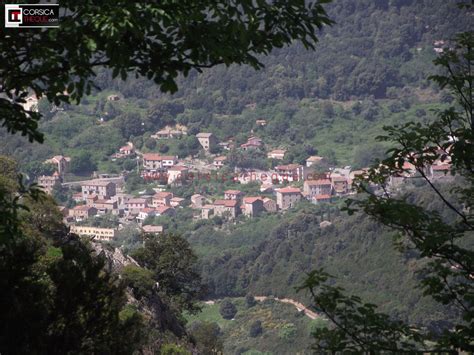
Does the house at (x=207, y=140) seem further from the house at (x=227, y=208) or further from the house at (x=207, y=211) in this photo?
the house at (x=227, y=208)

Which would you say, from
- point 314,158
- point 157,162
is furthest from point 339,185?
point 157,162

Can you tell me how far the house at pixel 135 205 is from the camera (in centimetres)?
6374

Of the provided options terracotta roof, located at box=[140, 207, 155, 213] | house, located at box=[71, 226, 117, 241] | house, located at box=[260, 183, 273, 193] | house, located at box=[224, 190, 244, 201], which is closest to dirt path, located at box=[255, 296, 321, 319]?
house, located at box=[71, 226, 117, 241]

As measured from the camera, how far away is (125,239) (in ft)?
163

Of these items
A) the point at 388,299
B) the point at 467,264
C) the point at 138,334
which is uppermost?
the point at 467,264

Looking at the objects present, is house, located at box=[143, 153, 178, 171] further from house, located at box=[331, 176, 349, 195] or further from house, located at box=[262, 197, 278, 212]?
house, located at box=[331, 176, 349, 195]

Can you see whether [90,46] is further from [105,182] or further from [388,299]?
[105,182]

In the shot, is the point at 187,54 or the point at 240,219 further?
the point at 240,219

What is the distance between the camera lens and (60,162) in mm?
67062

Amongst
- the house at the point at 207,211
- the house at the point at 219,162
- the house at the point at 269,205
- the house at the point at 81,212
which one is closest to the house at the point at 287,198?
the house at the point at 269,205

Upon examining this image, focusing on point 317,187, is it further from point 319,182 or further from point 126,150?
point 126,150

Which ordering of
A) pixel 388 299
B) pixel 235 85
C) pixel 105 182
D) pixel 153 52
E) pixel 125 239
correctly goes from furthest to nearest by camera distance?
pixel 235 85, pixel 105 182, pixel 125 239, pixel 388 299, pixel 153 52

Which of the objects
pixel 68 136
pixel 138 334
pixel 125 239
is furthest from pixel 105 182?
pixel 138 334

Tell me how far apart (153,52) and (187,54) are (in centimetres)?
16
